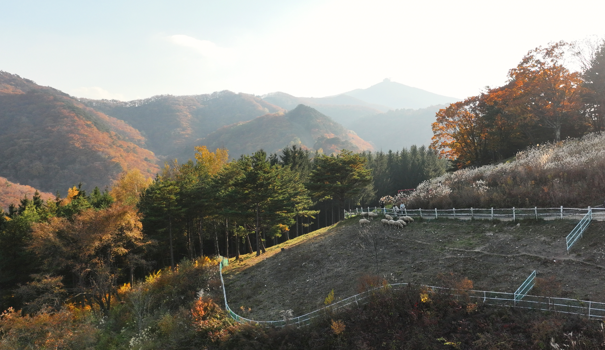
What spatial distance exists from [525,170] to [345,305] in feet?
61.8

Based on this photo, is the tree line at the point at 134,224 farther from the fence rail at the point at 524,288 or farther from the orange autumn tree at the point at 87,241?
the fence rail at the point at 524,288

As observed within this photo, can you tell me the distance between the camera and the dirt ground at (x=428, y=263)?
1310 cm

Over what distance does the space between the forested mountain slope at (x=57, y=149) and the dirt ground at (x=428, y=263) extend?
9836cm

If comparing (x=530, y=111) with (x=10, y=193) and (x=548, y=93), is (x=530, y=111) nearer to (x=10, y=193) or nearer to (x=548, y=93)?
(x=548, y=93)

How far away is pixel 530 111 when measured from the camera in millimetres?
34594

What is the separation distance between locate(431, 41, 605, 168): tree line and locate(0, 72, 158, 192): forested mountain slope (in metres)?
103

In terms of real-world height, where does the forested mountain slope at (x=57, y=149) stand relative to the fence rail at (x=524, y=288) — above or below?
above

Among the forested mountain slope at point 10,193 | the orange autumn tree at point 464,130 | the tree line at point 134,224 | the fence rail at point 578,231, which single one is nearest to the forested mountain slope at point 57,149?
the forested mountain slope at point 10,193

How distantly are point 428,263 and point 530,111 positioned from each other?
28754 millimetres

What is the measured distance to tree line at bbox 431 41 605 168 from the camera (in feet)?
105

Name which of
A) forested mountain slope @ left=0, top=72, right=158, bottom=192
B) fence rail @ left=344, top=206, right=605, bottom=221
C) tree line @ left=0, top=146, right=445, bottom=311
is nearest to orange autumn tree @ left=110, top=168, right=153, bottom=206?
tree line @ left=0, top=146, right=445, bottom=311

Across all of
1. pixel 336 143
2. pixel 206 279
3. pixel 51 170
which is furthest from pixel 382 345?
pixel 336 143

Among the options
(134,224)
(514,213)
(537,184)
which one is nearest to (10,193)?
(134,224)

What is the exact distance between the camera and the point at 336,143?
186500 millimetres
